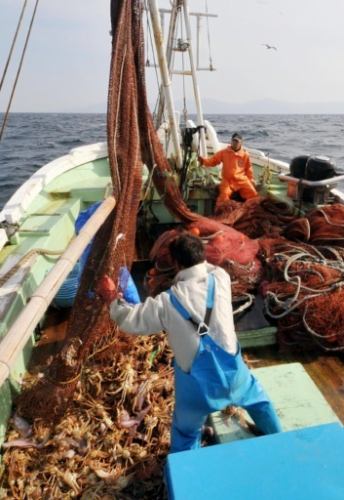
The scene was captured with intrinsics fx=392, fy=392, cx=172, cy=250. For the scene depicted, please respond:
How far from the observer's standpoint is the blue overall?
244 cm

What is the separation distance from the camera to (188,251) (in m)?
2.52

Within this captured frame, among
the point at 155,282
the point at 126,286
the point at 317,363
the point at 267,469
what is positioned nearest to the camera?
the point at 267,469

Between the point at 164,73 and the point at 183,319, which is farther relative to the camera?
the point at 164,73

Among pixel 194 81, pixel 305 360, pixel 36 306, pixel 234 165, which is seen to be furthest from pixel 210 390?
pixel 194 81

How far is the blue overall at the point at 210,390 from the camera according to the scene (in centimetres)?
244

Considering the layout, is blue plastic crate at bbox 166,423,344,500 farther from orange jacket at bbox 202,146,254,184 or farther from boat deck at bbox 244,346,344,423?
orange jacket at bbox 202,146,254,184

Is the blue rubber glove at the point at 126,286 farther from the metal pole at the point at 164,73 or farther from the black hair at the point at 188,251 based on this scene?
the metal pole at the point at 164,73

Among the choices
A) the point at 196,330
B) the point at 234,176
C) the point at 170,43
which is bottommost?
the point at 196,330

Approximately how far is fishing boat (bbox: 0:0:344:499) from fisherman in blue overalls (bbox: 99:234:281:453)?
18.3 inches

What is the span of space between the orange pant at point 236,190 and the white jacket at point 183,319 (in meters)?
4.77

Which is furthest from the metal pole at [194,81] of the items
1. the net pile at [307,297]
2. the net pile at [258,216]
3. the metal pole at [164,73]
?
the net pile at [307,297]

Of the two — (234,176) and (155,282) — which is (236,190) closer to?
(234,176)

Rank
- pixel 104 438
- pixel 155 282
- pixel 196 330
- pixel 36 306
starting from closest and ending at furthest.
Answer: pixel 36 306
pixel 196 330
pixel 104 438
pixel 155 282

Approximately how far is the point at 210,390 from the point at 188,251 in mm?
890
